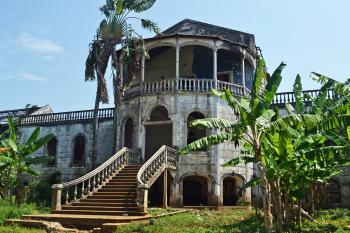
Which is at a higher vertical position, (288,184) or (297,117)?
(297,117)

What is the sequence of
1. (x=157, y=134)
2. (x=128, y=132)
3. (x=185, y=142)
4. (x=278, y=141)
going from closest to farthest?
(x=278, y=141) < (x=185, y=142) < (x=128, y=132) < (x=157, y=134)

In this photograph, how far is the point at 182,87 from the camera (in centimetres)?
2417

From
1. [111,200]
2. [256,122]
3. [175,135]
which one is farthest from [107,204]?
[256,122]

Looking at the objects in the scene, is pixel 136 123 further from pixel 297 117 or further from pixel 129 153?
pixel 297 117

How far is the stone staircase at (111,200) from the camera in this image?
17203 millimetres

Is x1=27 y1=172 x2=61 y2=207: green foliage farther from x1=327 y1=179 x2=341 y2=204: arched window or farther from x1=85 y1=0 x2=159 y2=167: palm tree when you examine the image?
x1=327 y1=179 x2=341 y2=204: arched window

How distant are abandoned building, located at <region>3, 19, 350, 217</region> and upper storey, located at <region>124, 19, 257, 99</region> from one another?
0.20ft

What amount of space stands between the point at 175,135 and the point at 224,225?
28.0 feet

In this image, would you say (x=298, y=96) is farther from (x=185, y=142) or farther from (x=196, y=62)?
(x=196, y=62)

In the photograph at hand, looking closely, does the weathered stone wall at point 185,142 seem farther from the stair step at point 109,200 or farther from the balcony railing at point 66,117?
the balcony railing at point 66,117

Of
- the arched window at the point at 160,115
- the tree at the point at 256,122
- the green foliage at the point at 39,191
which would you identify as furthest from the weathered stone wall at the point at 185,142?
the tree at the point at 256,122

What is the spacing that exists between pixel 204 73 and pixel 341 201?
1176 cm

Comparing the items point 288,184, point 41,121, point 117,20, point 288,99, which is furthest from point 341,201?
point 41,121

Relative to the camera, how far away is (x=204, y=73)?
27.0 meters
